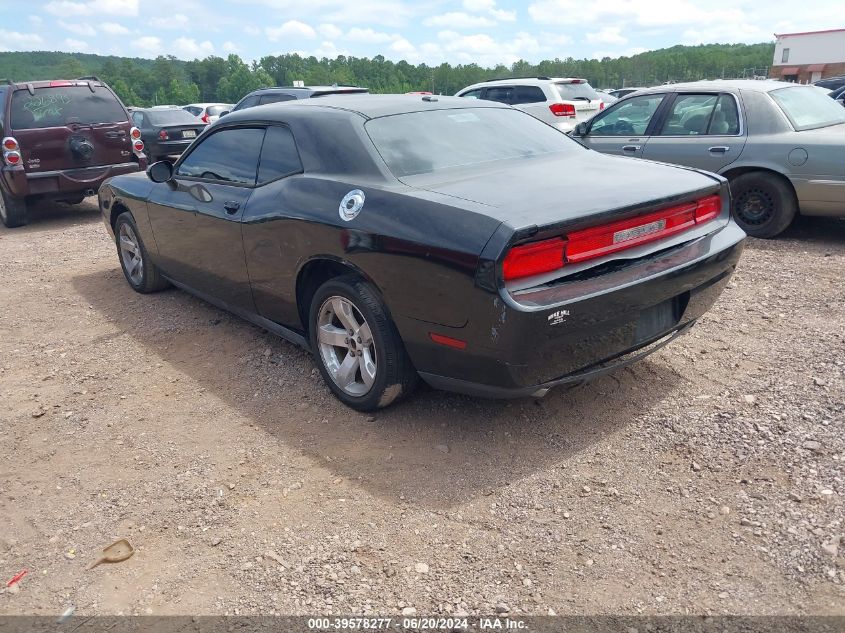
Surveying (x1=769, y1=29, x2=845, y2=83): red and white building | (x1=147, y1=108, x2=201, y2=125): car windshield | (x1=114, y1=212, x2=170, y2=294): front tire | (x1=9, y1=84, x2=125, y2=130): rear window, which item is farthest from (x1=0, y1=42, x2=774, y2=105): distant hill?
(x1=114, y1=212, x2=170, y2=294): front tire

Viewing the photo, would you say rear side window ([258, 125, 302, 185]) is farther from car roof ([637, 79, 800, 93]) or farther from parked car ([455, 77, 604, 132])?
parked car ([455, 77, 604, 132])

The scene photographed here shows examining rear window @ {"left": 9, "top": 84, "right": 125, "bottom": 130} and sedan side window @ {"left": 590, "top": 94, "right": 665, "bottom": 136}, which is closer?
sedan side window @ {"left": 590, "top": 94, "right": 665, "bottom": 136}

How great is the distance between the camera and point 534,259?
2754 millimetres

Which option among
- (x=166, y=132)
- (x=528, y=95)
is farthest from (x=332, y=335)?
(x=166, y=132)

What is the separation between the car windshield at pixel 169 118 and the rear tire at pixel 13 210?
20.0 feet

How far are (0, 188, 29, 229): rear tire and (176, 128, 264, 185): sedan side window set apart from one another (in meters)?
5.74

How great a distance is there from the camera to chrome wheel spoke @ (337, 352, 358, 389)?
3578 millimetres

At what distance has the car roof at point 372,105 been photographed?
3840 millimetres

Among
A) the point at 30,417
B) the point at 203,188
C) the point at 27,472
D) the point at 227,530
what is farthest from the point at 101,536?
the point at 203,188

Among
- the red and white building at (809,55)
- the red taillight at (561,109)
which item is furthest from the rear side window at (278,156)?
Result: the red and white building at (809,55)

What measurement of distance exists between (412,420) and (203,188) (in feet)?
7.23

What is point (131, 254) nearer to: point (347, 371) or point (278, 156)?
point (278, 156)

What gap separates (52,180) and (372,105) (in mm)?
6830

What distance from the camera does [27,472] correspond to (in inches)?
130
